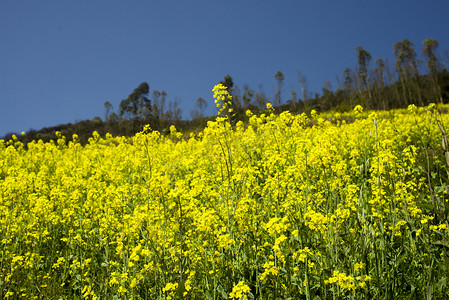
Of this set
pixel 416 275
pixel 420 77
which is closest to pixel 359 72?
pixel 420 77

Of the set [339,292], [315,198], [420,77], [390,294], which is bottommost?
[390,294]

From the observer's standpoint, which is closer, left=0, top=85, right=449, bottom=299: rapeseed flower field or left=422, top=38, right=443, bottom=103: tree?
left=0, top=85, right=449, bottom=299: rapeseed flower field

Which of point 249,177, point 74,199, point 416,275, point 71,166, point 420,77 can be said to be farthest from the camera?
point 420,77

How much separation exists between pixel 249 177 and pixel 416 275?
77.1 inches

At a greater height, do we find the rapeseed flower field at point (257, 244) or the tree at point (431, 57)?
the tree at point (431, 57)

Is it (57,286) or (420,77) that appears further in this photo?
(420,77)

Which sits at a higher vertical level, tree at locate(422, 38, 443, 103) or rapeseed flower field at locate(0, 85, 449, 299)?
tree at locate(422, 38, 443, 103)

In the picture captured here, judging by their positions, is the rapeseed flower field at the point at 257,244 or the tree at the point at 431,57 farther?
the tree at the point at 431,57

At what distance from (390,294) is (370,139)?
5.55 metres

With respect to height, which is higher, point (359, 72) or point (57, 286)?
point (359, 72)

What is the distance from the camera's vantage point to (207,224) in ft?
8.39

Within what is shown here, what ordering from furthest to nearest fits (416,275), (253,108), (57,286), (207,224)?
1. (253,108)
2. (57,286)
3. (416,275)
4. (207,224)

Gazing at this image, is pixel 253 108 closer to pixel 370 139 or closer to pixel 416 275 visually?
pixel 370 139

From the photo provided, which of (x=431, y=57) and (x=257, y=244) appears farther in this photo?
(x=431, y=57)
